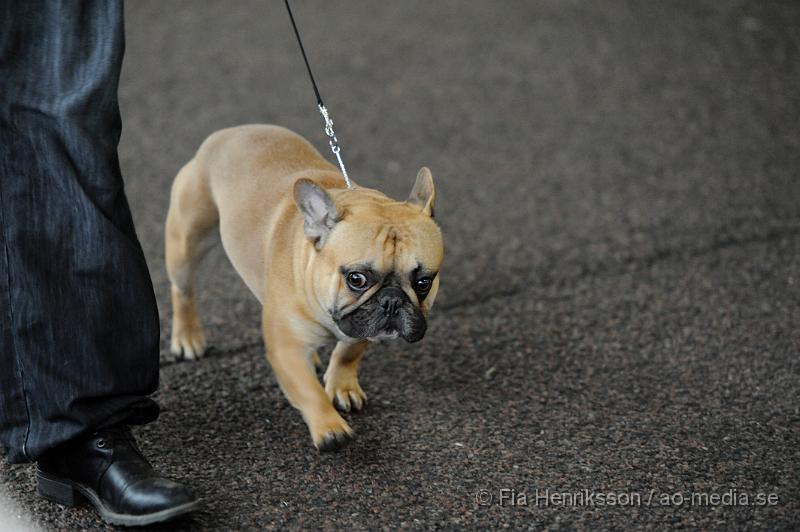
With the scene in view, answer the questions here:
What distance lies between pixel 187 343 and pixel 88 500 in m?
0.95

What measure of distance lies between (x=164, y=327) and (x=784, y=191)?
10.1ft

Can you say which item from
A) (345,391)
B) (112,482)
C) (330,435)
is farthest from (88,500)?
(345,391)

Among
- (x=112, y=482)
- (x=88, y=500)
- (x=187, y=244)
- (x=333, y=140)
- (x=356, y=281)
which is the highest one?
(x=333, y=140)


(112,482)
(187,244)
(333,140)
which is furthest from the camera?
(187,244)

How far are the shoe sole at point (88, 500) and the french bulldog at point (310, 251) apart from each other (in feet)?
1.73

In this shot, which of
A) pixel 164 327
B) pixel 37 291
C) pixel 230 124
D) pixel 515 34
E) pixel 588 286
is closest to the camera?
pixel 37 291

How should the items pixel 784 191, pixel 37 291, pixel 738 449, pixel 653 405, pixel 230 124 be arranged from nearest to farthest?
1. pixel 37 291
2. pixel 738 449
3. pixel 653 405
4. pixel 784 191
5. pixel 230 124

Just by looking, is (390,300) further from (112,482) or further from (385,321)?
(112,482)

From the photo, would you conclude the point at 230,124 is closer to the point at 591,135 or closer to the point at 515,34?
the point at 591,135

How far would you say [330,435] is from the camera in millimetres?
2621

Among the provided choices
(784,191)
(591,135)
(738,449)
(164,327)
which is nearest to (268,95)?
(591,135)

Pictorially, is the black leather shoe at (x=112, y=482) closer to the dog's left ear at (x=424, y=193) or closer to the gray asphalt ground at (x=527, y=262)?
the gray asphalt ground at (x=527, y=262)

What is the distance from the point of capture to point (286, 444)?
9.00ft

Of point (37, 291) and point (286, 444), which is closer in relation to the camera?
point (37, 291)
